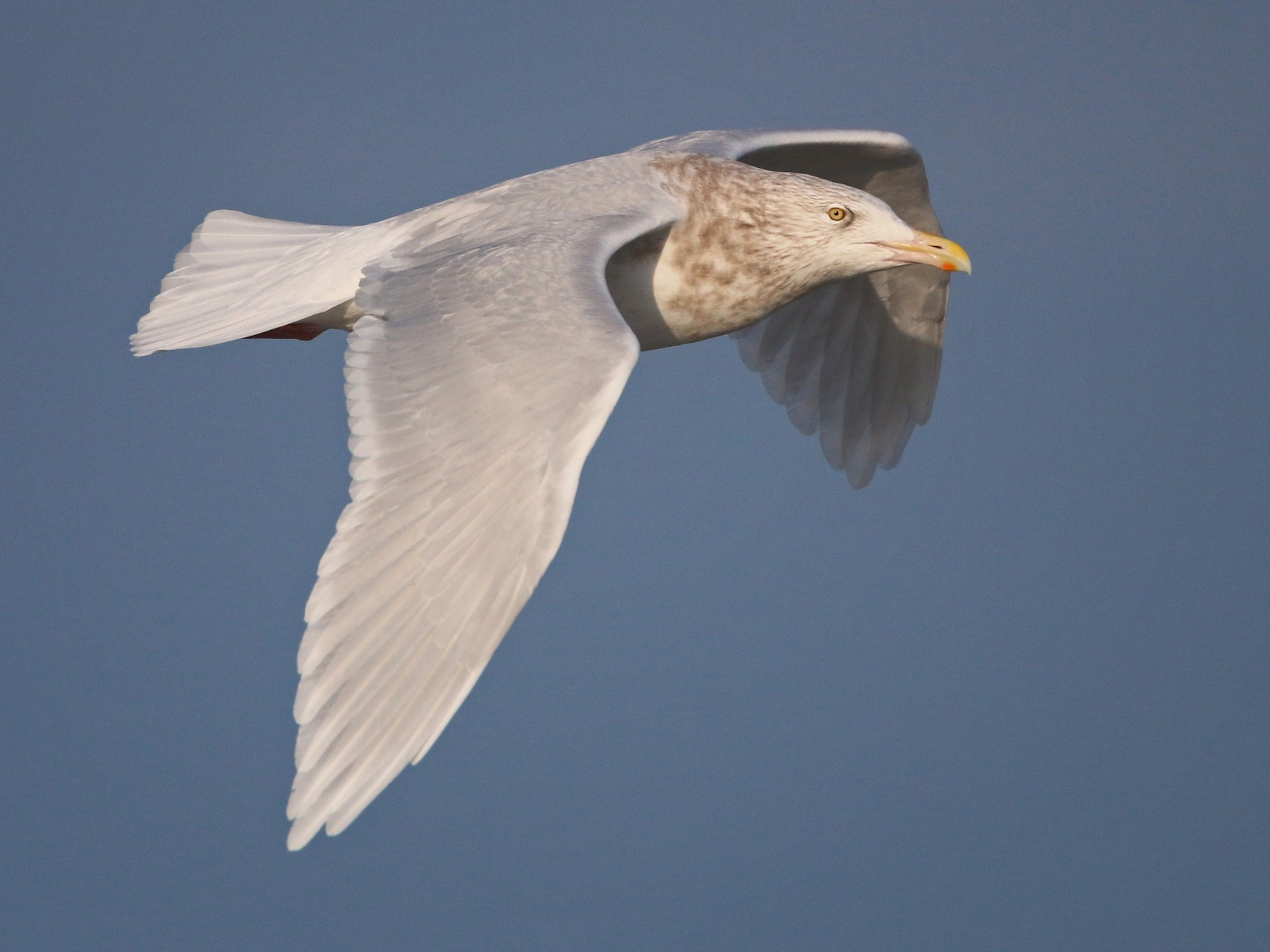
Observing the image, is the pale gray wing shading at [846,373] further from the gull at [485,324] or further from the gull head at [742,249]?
the gull head at [742,249]

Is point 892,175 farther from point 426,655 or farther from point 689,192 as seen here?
point 426,655

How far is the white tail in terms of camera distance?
428 cm

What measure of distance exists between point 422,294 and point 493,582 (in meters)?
0.88

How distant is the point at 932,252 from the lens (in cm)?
441

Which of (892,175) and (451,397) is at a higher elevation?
(892,175)

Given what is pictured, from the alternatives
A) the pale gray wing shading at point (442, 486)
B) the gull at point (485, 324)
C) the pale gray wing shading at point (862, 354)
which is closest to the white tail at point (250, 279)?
the gull at point (485, 324)

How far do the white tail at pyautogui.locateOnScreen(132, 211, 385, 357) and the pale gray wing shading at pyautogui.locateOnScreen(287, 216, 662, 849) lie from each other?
53 cm

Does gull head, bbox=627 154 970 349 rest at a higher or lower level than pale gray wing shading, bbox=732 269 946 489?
higher

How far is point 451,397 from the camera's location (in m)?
3.48

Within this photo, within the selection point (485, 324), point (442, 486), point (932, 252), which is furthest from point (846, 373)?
point (442, 486)

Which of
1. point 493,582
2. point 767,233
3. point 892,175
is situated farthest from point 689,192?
point 493,582

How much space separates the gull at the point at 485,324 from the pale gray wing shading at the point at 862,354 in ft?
0.05

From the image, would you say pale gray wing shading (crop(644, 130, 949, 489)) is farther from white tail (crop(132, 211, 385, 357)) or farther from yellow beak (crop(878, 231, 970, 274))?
white tail (crop(132, 211, 385, 357))

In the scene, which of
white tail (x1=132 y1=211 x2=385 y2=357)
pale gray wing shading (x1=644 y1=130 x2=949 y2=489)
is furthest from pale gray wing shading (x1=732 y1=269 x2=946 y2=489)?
white tail (x1=132 y1=211 x2=385 y2=357)
